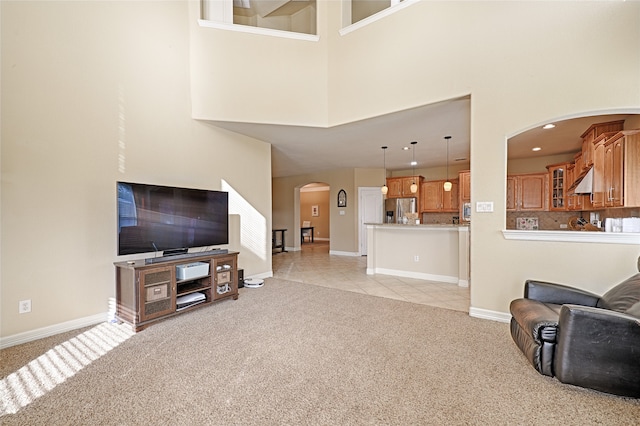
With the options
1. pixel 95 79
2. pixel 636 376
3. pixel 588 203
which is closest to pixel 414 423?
pixel 636 376

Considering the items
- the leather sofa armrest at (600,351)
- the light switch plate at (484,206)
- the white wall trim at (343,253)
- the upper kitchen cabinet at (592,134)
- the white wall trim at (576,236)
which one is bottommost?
the white wall trim at (343,253)

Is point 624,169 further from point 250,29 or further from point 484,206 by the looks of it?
Answer: point 250,29

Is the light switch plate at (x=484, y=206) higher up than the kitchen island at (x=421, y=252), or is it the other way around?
the light switch plate at (x=484, y=206)

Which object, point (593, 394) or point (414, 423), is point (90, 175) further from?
point (593, 394)

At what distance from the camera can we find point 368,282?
487cm

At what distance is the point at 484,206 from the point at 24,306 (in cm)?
474

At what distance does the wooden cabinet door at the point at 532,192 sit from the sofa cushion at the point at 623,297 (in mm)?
5033

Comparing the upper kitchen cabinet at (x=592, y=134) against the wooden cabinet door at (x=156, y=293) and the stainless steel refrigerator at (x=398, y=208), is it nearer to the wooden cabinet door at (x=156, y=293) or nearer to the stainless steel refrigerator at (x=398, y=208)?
the stainless steel refrigerator at (x=398, y=208)

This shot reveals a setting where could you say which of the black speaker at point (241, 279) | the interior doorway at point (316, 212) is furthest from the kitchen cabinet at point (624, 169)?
the interior doorway at point (316, 212)

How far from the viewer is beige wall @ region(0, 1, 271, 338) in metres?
2.52

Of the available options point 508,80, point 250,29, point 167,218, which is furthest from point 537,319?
point 250,29

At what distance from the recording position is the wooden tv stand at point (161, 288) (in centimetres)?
276

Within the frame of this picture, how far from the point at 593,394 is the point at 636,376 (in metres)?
0.26

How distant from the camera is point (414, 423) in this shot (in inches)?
60.0
